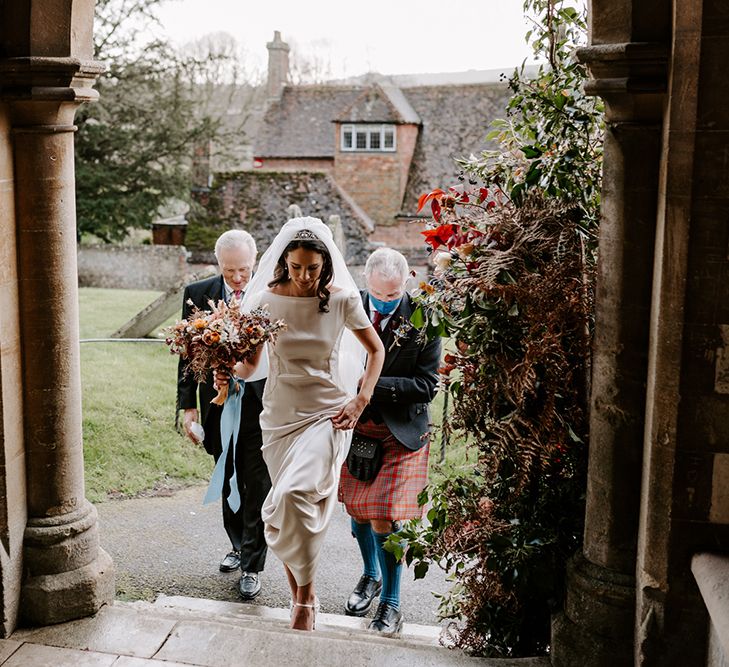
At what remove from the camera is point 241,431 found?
514 cm

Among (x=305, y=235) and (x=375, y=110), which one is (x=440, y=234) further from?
(x=375, y=110)

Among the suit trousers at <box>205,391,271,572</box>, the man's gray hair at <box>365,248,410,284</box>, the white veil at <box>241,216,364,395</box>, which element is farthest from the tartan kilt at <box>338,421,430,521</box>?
the man's gray hair at <box>365,248,410,284</box>

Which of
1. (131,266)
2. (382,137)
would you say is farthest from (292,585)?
(382,137)

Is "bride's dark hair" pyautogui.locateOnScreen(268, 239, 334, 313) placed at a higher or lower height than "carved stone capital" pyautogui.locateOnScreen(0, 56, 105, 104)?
lower

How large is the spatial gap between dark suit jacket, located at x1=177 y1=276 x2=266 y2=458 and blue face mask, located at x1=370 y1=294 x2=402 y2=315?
80cm

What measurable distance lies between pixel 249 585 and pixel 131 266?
63.4ft

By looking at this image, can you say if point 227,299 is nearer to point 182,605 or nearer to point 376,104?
point 182,605

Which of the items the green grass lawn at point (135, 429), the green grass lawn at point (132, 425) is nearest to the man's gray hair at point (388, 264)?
the green grass lawn at point (135, 429)

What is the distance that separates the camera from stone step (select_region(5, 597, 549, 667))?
352 cm

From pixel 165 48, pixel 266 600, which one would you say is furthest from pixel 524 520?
pixel 165 48

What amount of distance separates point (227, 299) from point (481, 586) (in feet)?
7.42

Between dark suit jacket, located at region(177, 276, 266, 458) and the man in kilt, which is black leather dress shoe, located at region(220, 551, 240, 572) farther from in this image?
the man in kilt

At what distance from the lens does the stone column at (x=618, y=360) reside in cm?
309

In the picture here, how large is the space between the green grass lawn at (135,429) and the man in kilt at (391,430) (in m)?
0.69
